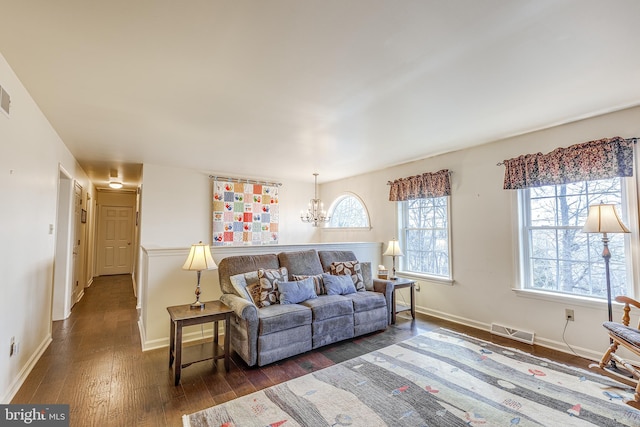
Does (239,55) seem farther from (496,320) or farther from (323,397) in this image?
(496,320)

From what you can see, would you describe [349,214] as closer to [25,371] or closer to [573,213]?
[573,213]

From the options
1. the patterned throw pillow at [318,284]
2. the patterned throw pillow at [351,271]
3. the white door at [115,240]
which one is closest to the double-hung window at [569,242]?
the patterned throw pillow at [351,271]

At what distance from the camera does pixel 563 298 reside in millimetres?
3191

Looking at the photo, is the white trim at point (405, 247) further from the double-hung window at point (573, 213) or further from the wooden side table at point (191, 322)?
the wooden side table at point (191, 322)

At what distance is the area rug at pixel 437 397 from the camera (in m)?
2.02

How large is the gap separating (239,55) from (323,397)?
262cm

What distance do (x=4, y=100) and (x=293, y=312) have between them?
2.84 m

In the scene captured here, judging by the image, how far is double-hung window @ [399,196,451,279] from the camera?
4461 millimetres

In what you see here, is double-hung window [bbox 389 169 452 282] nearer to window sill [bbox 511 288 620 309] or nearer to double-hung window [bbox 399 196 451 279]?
double-hung window [bbox 399 196 451 279]

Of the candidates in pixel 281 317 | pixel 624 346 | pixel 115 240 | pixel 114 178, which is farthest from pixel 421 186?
pixel 115 240

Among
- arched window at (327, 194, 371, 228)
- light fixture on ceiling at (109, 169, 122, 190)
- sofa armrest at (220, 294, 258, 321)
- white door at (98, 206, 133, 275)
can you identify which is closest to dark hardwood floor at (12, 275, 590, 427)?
sofa armrest at (220, 294, 258, 321)

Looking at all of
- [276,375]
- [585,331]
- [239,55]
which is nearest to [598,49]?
[239,55]

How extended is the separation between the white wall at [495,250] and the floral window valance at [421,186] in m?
0.13

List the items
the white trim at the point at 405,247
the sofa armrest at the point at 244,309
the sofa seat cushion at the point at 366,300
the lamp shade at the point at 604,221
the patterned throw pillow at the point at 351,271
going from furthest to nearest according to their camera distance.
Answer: the white trim at the point at 405,247
the patterned throw pillow at the point at 351,271
the sofa seat cushion at the point at 366,300
the sofa armrest at the point at 244,309
the lamp shade at the point at 604,221
